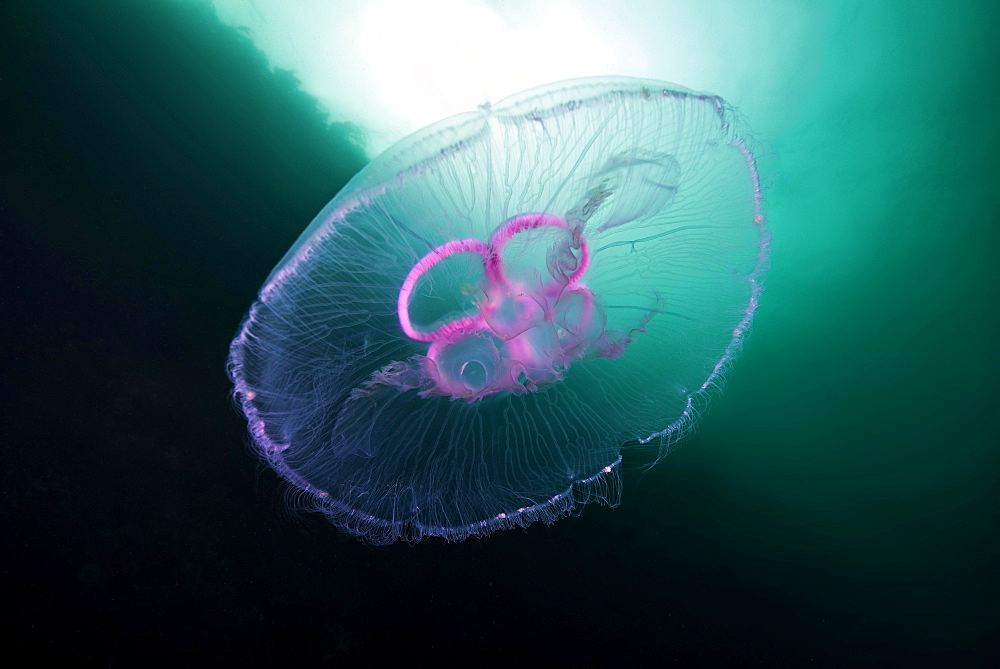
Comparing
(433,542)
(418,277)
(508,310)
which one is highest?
(508,310)

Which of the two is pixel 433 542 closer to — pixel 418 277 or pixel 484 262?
pixel 418 277

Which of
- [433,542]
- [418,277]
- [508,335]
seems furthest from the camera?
[433,542]

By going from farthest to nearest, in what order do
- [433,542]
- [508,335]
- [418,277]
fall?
[433,542] → [508,335] → [418,277]

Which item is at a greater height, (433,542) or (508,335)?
(508,335)

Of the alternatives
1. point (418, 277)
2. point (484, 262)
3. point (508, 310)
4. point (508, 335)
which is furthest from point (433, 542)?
point (484, 262)

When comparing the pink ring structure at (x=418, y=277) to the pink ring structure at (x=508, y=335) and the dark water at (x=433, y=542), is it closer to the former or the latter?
the pink ring structure at (x=508, y=335)

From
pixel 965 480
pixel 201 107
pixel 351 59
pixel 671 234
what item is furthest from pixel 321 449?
pixel 965 480

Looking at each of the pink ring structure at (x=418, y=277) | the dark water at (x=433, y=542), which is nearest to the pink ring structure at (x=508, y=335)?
the pink ring structure at (x=418, y=277)

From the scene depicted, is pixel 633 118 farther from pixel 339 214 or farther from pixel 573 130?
pixel 339 214

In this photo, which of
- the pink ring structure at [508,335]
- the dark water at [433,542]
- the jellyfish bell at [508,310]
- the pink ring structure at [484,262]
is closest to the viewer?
the jellyfish bell at [508,310]
